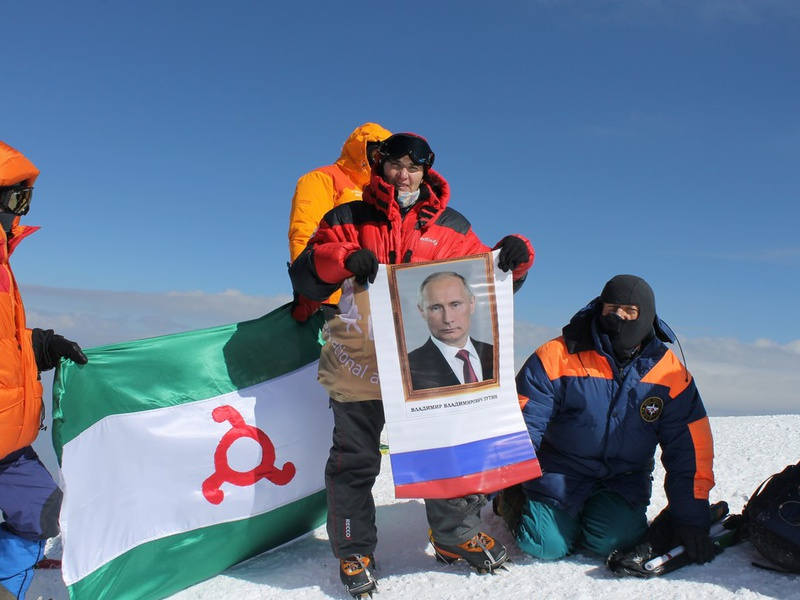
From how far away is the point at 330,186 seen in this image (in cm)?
483

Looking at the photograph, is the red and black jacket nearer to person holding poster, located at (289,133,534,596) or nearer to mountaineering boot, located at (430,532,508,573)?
person holding poster, located at (289,133,534,596)

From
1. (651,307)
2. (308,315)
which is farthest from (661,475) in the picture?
(308,315)

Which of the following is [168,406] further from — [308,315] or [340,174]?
[340,174]

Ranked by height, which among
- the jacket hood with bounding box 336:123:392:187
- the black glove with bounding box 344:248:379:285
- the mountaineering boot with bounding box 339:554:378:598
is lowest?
the mountaineering boot with bounding box 339:554:378:598

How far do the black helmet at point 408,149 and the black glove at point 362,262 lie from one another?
55cm

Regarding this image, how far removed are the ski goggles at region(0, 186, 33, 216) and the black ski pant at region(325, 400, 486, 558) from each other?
178 cm

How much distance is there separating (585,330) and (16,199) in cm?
293

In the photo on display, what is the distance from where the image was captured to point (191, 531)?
12.1 ft

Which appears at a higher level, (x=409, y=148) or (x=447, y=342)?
(x=409, y=148)

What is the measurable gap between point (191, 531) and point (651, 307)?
2.69 m

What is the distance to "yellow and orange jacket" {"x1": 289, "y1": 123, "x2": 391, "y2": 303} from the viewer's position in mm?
4582

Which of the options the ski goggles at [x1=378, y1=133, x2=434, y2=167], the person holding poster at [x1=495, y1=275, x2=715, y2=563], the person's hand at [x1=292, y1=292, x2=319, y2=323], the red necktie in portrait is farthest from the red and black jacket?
the person's hand at [x1=292, y1=292, x2=319, y2=323]

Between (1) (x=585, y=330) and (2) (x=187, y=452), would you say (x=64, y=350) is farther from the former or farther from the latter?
(1) (x=585, y=330)

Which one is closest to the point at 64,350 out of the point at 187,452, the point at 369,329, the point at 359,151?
the point at 187,452
